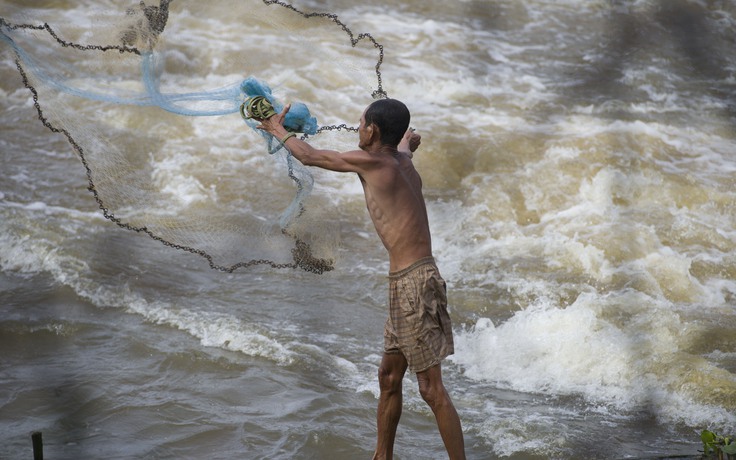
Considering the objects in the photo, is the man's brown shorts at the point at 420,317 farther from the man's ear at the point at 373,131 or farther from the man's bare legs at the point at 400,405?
the man's ear at the point at 373,131

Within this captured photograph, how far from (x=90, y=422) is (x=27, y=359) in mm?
902

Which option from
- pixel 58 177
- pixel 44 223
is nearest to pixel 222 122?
pixel 58 177

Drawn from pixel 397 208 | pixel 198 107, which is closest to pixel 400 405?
pixel 397 208

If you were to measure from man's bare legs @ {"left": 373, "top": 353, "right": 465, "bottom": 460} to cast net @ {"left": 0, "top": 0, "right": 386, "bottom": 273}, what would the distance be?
77 centimetres

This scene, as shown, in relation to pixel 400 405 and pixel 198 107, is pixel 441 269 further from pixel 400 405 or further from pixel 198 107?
pixel 400 405

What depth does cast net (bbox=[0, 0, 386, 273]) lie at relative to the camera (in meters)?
4.21

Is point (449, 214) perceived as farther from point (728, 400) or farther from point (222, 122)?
point (728, 400)

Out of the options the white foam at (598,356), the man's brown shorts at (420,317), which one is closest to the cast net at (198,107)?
the man's brown shorts at (420,317)

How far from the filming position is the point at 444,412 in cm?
348

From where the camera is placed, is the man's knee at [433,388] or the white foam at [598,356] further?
the white foam at [598,356]

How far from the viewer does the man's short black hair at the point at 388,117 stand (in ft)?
11.4

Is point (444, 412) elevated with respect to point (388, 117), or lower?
lower

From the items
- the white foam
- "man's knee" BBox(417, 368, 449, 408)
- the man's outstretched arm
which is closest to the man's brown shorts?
"man's knee" BBox(417, 368, 449, 408)

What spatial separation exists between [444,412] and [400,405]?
24 cm
